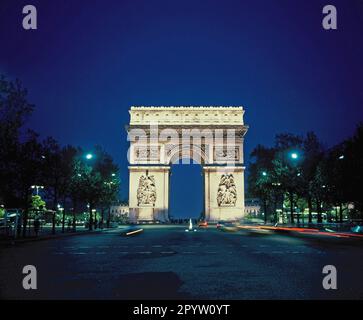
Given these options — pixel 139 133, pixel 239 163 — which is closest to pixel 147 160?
pixel 139 133

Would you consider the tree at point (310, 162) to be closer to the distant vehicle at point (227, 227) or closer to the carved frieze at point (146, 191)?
the distant vehicle at point (227, 227)

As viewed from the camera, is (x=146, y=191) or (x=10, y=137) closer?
(x=10, y=137)

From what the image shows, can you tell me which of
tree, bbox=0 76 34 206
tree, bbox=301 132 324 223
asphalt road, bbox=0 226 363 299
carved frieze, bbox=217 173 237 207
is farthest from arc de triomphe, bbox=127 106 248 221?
asphalt road, bbox=0 226 363 299

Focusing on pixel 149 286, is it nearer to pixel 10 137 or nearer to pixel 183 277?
pixel 183 277

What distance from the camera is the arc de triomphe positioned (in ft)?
217

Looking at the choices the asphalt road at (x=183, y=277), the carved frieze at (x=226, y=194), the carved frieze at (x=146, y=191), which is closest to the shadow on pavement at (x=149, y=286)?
the asphalt road at (x=183, y=277)

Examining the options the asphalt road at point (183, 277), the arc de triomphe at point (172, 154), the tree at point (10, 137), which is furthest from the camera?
the arc de triomphe at point (172, 154)

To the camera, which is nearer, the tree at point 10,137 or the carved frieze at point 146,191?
the tree at point 10,137

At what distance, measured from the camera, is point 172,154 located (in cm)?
6781

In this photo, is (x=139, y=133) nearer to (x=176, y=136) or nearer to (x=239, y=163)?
(x=176, y=136)

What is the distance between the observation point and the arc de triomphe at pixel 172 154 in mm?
66250

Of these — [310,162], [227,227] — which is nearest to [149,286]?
[227,227]

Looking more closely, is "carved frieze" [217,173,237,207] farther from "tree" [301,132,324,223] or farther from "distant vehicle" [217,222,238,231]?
"tree" [301,132,324,223]
